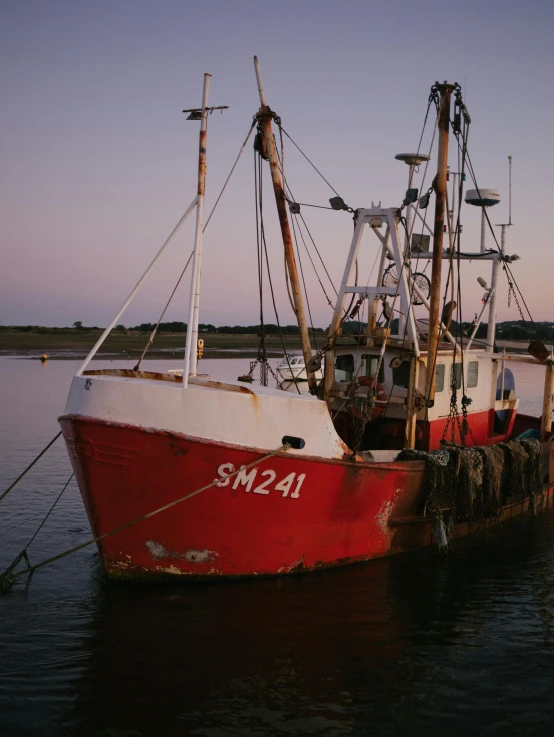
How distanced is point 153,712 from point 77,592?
10.5ft

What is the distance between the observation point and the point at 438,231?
480 inches

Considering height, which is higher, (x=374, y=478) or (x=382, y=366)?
(x=382, y=366)

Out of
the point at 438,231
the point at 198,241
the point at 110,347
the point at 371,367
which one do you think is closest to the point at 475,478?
the point at 371,367

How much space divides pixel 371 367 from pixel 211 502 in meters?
4.87

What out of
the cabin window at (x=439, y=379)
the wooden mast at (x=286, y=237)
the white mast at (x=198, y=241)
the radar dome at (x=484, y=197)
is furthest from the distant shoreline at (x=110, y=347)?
the white mast at (x=198, y=241)

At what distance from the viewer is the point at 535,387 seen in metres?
43.2

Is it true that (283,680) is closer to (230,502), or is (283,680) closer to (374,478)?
(230,502)

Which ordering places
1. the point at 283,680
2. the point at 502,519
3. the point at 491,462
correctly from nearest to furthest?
the point at 283,680 < the point at 491,462 < the point at 502,519

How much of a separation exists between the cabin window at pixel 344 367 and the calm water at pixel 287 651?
3417 mm

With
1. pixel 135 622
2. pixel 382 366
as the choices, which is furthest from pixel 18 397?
pixel 135 622

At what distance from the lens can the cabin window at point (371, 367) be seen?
41.9ft

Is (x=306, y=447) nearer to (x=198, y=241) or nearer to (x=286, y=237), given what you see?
(x=198, y=241)

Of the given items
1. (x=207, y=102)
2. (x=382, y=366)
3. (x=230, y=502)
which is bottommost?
(x=230, y=502)

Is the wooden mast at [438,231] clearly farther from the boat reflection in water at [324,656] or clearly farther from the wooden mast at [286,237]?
the boat reflection in water at [324,656]
